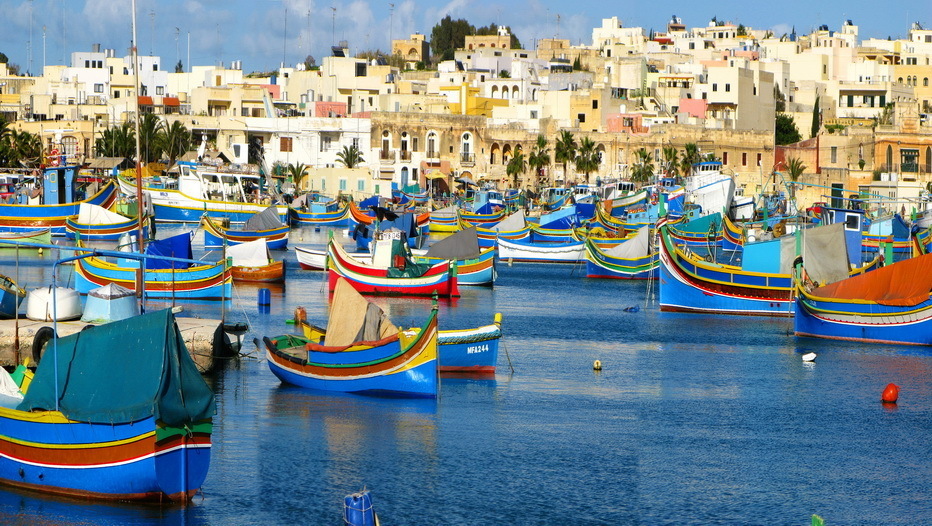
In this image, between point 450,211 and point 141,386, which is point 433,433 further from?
point 450,211

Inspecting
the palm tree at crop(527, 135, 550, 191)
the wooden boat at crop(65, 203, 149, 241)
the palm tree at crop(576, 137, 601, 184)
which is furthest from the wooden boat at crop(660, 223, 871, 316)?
the palm tree at crop(527, 135, 550, 191)

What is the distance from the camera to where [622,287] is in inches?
1834

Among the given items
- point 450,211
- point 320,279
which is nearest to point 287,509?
point 320,279

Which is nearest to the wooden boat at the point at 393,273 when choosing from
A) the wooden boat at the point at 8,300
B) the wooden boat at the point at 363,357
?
the wooden boat at the point at 8,300

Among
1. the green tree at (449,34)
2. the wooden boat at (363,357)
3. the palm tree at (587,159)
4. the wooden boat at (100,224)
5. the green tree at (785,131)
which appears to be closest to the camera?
the wooden boat at (363,357)

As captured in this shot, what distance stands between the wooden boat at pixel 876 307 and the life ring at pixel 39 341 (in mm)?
18716

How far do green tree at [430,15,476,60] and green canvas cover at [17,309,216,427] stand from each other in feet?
435

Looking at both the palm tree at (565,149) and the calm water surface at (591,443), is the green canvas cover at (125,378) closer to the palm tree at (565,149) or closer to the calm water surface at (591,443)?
the calm water surface at (591,443)

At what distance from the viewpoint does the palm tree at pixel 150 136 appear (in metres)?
80.5

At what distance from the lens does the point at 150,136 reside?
81.4 meters

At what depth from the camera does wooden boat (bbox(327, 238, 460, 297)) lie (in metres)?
39.2

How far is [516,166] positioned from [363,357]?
2490 inches

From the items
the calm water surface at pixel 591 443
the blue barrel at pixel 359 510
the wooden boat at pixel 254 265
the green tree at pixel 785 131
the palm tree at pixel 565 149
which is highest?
the green tree at pixel 785 131

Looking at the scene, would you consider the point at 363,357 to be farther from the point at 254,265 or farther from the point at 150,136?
the point at 150,136
